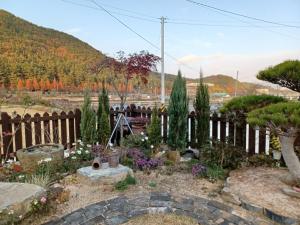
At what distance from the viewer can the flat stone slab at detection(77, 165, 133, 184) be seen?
10.7ft

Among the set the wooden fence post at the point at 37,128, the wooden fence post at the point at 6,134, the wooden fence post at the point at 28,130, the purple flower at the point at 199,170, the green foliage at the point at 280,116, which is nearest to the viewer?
the green foliage at the point at 280,116

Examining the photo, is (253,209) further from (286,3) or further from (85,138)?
(286,3)

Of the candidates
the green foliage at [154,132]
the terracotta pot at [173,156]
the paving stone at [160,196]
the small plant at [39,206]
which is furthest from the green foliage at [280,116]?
the small plant at [39,206]

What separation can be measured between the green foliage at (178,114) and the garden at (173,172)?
0.06 ft

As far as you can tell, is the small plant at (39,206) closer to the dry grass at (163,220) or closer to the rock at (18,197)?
Result: the rock at (18,197)

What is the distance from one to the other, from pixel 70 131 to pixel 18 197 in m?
2.99

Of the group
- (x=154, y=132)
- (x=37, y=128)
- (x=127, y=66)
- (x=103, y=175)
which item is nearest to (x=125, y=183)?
(x=103, y=175)

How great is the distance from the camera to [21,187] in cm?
264

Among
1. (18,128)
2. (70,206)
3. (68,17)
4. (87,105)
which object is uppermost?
(68,17)

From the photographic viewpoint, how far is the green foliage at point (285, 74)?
10.2 feet

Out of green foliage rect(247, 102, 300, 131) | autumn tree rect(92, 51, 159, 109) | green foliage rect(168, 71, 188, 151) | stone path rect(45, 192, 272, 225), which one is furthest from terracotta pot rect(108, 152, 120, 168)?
autumn tree rect(92, 51, 159, 109)

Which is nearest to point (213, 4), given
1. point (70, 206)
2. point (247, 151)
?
point (247, 151)

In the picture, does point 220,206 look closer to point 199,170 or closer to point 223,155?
point 199,170

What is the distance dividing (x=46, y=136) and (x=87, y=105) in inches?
45.9
